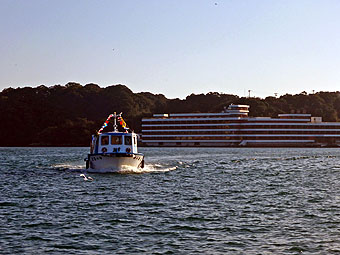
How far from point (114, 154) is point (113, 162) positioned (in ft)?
3.78

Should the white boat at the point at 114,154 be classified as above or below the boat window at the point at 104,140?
below

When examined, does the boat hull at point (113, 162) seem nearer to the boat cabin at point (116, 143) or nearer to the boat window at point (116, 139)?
the boat cabin at point (116, 143)

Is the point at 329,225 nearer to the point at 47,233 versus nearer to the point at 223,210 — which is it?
the point at 223,210

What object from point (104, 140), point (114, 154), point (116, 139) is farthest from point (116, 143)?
point (114, 154)

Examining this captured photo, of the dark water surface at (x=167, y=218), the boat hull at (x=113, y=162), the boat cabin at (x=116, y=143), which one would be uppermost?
the boat cabin at (x=116, y=143)

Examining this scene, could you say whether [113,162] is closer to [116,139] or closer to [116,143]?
[116,143]

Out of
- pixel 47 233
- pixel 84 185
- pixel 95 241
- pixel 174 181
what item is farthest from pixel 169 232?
pixel 174 181

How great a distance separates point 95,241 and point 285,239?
873cm

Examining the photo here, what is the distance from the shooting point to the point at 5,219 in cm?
3238

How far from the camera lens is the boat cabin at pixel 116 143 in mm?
65213

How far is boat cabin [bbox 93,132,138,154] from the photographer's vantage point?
6521 centimetres

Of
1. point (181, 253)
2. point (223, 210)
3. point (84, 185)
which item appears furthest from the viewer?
point (84, 185)

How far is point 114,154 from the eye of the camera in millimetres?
63125

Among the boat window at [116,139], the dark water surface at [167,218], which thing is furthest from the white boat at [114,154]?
the dark water surface at [167,218]
